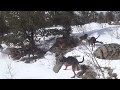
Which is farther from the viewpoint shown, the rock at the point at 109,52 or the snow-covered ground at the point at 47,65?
the rock at the point at 109,52

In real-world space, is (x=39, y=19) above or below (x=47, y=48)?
above

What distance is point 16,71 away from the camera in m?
8.88

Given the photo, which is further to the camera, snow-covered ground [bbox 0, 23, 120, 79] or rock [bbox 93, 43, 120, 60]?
rock [bbox 93, 43, 120, 60]

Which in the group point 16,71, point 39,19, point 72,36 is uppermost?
point 39,19

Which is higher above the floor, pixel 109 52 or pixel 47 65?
pixel 109 52

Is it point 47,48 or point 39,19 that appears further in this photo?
point 47,48
